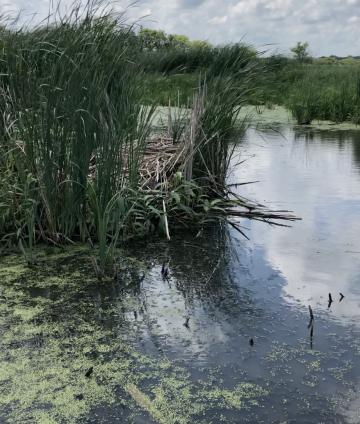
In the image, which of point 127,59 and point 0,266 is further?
point 127,59

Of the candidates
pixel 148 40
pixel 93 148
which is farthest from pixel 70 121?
pixel 148 40

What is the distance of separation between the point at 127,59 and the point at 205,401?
2.59 meters

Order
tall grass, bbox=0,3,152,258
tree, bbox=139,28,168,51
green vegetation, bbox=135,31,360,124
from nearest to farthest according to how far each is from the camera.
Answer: tall grass, bbox=0,3,152,258
tree, bbox=139,28,168,51
green vegetation, bbox=135,31,360,124

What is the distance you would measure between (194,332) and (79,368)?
20.6 inches

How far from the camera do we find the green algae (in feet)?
6.51

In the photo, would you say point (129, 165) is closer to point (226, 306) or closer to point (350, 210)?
point (226, 306)

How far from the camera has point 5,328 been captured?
259 centimetres

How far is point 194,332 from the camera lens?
252cm

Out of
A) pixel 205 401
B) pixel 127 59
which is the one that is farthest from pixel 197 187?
pixel 205 401

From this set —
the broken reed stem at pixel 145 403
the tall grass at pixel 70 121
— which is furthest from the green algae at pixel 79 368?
the tall grass at pixel 70 121

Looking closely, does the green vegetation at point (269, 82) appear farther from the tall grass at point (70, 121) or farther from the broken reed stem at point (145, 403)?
the broken reed stem at point (145, 403)

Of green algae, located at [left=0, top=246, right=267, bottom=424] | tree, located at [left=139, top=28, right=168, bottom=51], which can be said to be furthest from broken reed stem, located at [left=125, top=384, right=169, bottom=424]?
tree, located at [left=139, top=28, right=168, bottom=51]

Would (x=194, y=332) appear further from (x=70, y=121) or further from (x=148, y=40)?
(x=148, y=40)

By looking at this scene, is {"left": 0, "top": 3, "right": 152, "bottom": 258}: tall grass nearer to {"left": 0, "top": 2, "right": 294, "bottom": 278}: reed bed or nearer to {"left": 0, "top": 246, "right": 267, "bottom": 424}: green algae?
{"left": 0, "top": 2, "right": 294, "bottom": 278}: reed bed
